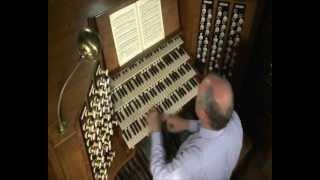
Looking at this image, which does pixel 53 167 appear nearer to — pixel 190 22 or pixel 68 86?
pixel 68 86

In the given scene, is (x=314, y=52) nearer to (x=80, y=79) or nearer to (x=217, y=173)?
(x=217, y=173)

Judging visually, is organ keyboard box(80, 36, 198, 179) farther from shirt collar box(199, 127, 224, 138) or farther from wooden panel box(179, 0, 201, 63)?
shirt collar box(199, 127, 224, 138)

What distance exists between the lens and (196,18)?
210 centimetres

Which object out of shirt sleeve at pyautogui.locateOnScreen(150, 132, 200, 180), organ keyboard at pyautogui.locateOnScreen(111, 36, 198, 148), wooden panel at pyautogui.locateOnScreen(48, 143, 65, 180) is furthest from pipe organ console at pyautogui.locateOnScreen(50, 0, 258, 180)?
shirt sleeve at pyautogui.locateOnScreen(150, 132, 200, 180)

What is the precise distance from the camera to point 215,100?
5.30 feet

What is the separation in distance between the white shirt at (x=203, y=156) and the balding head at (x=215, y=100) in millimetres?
95

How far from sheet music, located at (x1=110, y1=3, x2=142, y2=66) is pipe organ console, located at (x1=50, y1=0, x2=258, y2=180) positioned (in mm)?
22

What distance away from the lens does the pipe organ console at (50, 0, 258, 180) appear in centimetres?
176

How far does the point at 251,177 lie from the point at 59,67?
1411 mm

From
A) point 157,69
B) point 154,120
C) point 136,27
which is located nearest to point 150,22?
point 136,27

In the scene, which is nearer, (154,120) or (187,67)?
(154,120)

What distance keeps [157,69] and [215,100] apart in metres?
0.55

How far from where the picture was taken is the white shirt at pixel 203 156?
169 centimetres
